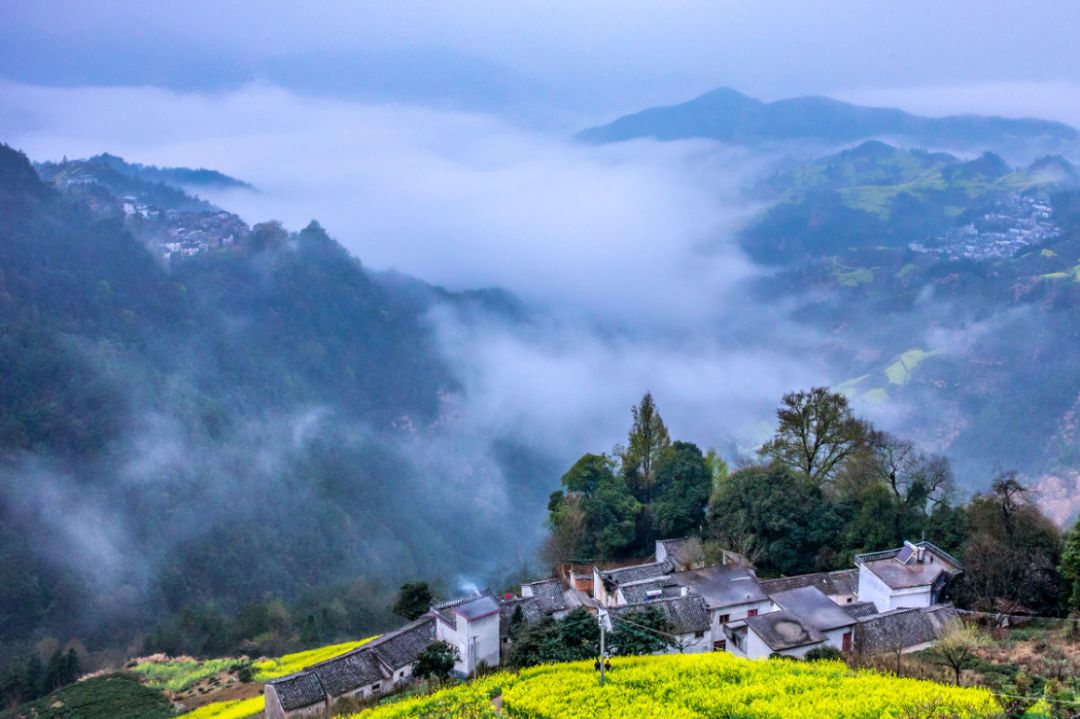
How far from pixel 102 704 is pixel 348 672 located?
43.0 feet

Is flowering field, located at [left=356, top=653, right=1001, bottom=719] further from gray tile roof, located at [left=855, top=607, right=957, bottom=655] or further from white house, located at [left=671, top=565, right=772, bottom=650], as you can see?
white house, located at [left=671, top=565, right=772, bottom=650]

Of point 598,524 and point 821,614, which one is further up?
point 598,524

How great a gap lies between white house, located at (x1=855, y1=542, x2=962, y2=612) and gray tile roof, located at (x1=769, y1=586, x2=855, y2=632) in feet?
8.02

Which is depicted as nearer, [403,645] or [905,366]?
[403,645]

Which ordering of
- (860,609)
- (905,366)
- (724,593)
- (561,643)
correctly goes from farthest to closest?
1. (905,366)
2. (724,593)
3. (860,609)
4. (561,643)

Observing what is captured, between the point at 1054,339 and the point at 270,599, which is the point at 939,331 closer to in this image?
the point at 1054,339

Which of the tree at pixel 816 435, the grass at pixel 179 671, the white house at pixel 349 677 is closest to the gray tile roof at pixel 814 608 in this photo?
the tree at pixel 816 435

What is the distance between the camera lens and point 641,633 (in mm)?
21047

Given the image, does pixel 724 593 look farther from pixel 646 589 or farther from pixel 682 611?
pixel 646 589

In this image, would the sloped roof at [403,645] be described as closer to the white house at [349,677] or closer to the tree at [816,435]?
the white house at [349,677]

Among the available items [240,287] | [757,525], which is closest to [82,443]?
[240,287]

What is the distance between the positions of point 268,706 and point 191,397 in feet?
199

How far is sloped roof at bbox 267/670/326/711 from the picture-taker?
22.6m

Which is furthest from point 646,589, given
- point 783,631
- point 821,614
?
point 821,614
